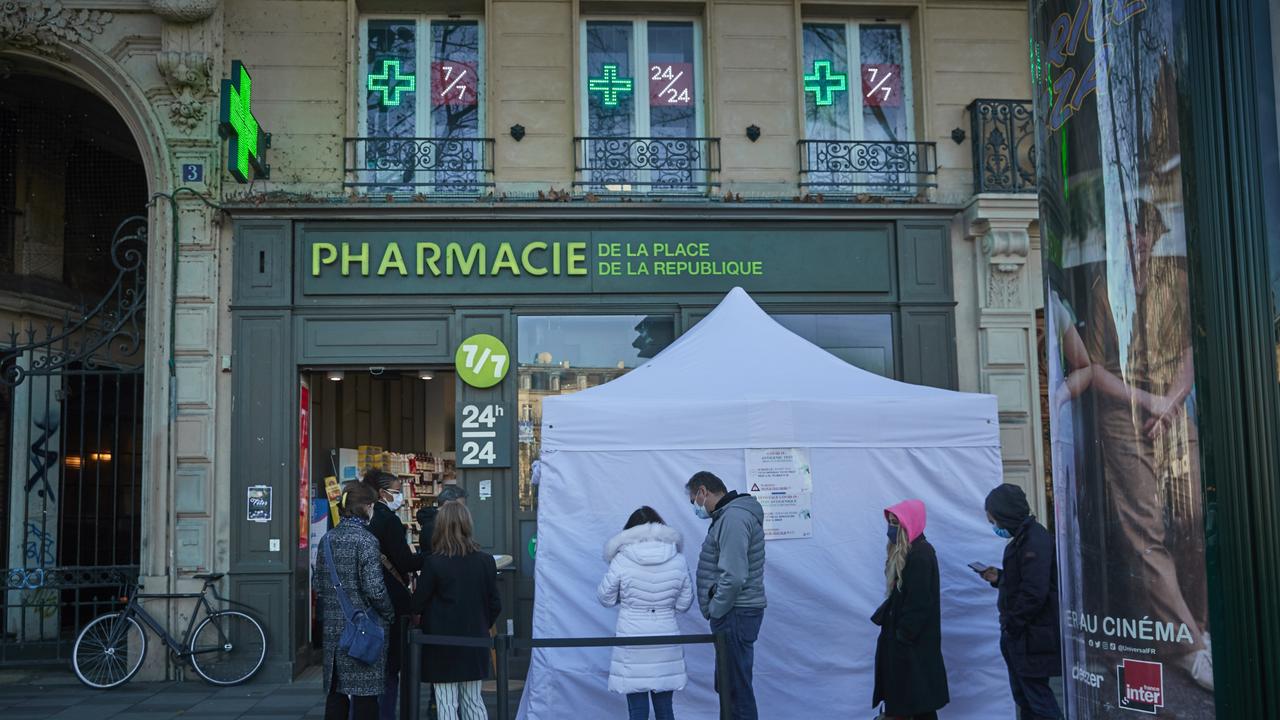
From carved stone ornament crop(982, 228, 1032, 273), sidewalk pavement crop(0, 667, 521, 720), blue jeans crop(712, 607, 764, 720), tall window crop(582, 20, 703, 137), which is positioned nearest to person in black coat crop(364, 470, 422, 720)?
sidewalk pavement crop(0, 667, 521, 720)

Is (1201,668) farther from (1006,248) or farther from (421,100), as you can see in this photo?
(421,100)

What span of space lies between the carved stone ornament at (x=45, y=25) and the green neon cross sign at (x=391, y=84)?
8.41ft

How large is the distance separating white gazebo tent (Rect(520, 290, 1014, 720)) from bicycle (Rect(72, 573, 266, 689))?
3924 millimetres

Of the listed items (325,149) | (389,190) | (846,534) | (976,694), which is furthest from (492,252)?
(976,694)

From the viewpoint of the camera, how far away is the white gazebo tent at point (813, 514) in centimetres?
766

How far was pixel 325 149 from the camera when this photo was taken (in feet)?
36.4

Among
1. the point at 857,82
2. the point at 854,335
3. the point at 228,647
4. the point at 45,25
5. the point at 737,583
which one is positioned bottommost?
the point at 228,647

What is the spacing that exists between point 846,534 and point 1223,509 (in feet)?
16.8

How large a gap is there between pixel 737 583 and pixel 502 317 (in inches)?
190

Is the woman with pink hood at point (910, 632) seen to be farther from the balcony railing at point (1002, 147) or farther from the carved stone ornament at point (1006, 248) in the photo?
the balcony railing at point (1002, 147)

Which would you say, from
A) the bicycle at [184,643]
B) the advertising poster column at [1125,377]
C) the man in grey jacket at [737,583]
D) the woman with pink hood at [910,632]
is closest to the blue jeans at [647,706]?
the man in grey jacket at [737,583]

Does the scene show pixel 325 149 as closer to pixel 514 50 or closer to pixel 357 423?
pixel 514 50

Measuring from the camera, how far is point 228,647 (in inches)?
400

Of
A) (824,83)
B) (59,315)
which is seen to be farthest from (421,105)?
(59,315)
